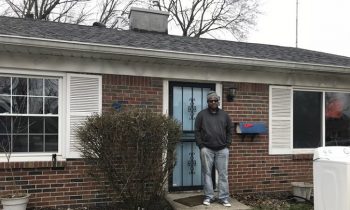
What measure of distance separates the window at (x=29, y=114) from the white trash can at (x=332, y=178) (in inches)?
150

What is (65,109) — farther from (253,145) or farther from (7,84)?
(253,145)

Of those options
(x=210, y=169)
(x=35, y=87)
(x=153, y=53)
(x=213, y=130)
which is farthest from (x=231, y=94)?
(x=35, y=87)

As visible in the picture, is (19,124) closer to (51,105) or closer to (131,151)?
(51,105)

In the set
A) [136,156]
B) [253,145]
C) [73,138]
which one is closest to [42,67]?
[73,138]

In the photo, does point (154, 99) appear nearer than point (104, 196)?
No

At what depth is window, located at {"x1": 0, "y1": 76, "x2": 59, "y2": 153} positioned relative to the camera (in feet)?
18.8

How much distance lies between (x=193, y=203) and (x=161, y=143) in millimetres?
1271

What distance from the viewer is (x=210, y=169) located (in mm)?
6121

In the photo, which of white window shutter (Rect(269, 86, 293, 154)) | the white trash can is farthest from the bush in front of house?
white window shutter (Rect(269, 86, 293, 154))

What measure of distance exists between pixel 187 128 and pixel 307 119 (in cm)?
256

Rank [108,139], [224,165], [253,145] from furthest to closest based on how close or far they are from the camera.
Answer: [253,145] < [224,165] < [108,139]

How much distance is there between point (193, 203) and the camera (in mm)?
6066

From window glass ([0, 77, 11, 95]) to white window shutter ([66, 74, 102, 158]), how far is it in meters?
0.84

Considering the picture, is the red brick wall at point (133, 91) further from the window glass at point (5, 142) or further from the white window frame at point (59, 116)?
the window glass at point (5, 142)
